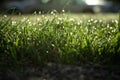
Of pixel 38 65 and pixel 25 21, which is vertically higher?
pixel 25 21

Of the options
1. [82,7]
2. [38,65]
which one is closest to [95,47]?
[38,65]

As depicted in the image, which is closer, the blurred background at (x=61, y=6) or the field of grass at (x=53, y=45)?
the field of grass at (x=53, y=45)

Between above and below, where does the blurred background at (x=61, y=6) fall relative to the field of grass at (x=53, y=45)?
above

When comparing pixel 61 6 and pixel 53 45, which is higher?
pixel 61 6

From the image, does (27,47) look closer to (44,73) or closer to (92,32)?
(44,73)

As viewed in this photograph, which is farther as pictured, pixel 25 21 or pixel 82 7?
pixel 82 7

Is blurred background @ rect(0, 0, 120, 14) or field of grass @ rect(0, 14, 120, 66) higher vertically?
blurred background @ rect(0, 0, 120, 14)

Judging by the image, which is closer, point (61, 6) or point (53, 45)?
point (53, 45)

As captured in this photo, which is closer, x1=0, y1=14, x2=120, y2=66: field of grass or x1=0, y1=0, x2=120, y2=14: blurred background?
x1=0, y1=14, x2=120, y2=66: field of grass
